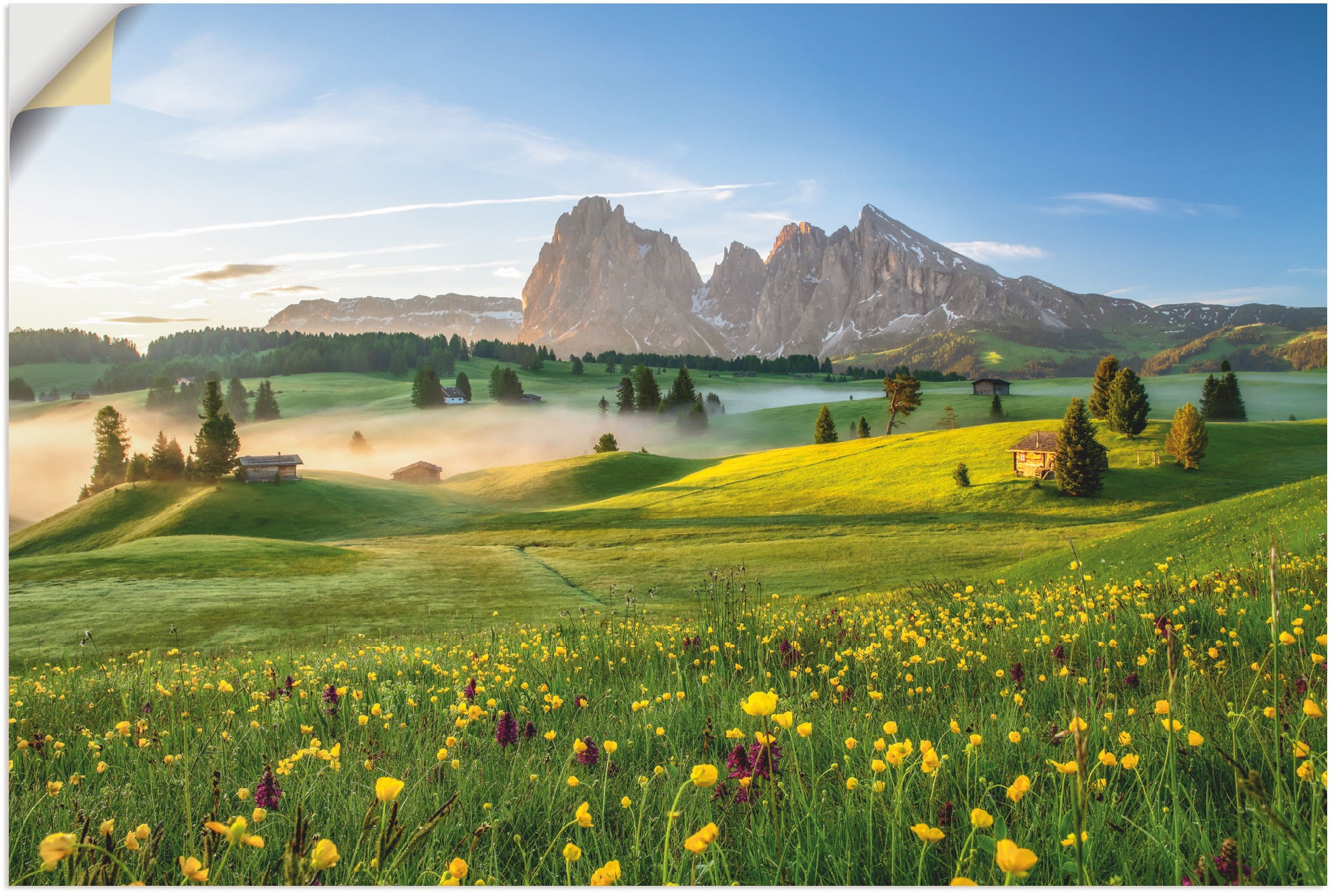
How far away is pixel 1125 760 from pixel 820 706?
6.60 feet

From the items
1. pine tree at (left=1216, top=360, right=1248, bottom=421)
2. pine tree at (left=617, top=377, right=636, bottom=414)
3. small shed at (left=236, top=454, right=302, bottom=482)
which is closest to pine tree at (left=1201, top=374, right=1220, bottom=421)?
pine tree at (left=1216, top=360, right=1248, bottom=421)

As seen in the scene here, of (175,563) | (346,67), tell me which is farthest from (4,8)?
(175,563)

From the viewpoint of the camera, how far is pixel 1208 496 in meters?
35.5

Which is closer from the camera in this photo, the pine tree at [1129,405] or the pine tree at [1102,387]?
the pine tree at [1129,405]

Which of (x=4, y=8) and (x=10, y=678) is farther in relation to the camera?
(x=10, y=678)

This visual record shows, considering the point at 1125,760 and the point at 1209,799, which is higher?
the point at 1125,760

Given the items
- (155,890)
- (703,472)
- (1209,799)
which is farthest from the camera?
(703,472)

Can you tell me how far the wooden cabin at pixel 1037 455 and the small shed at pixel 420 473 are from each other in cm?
5568

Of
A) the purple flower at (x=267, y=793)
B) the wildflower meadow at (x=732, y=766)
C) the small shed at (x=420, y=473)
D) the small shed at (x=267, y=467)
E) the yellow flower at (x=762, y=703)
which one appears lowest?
the small shed at (x=420, y=473)

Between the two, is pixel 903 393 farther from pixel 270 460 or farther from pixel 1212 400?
pixel 270 460

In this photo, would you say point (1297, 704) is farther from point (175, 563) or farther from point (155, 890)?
point (175, 563)

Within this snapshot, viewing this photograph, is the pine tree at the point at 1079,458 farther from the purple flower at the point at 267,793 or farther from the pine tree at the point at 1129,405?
the purple flower at the point at 267,793

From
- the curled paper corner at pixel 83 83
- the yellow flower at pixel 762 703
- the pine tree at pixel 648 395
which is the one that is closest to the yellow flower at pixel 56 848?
the yellow flower at pixel 762 703

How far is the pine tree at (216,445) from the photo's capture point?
54.5 metres
